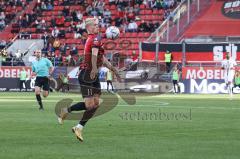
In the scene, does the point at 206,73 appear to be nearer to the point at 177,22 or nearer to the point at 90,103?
the point at 177,22

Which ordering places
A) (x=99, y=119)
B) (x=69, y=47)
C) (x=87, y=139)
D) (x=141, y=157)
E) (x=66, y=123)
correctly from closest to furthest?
(x=141, y=157) < (x=87, y=139) < (x=66, y=123) < (x=99, y=119) < (x=69, y=47)

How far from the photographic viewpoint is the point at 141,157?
12.2 m

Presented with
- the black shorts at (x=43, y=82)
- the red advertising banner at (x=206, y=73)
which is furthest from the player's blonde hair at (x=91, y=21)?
the red advertising banner at (x=206, y=73)

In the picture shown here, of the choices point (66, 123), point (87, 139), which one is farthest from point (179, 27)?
point (87, 139)

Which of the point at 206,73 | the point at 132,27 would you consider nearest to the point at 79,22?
the point at 132,27

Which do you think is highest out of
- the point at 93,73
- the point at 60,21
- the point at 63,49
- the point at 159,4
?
the point at 159,4

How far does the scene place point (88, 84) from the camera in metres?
15.6

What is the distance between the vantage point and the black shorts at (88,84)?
15523mm

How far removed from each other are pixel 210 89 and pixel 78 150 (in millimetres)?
35877

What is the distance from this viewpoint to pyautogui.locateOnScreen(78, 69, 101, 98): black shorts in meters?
15.5

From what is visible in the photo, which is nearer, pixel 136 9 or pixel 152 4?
pixel 136 9

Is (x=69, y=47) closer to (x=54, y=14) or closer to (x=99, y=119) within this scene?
(x=54, y=14)

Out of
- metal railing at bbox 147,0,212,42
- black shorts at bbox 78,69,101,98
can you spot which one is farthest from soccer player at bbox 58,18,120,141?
metal railing at bbox 147,0,212,42

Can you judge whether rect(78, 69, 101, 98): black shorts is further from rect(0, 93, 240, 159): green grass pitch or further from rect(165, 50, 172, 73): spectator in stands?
rect(165, 50, 172, 73): spectator in stands
